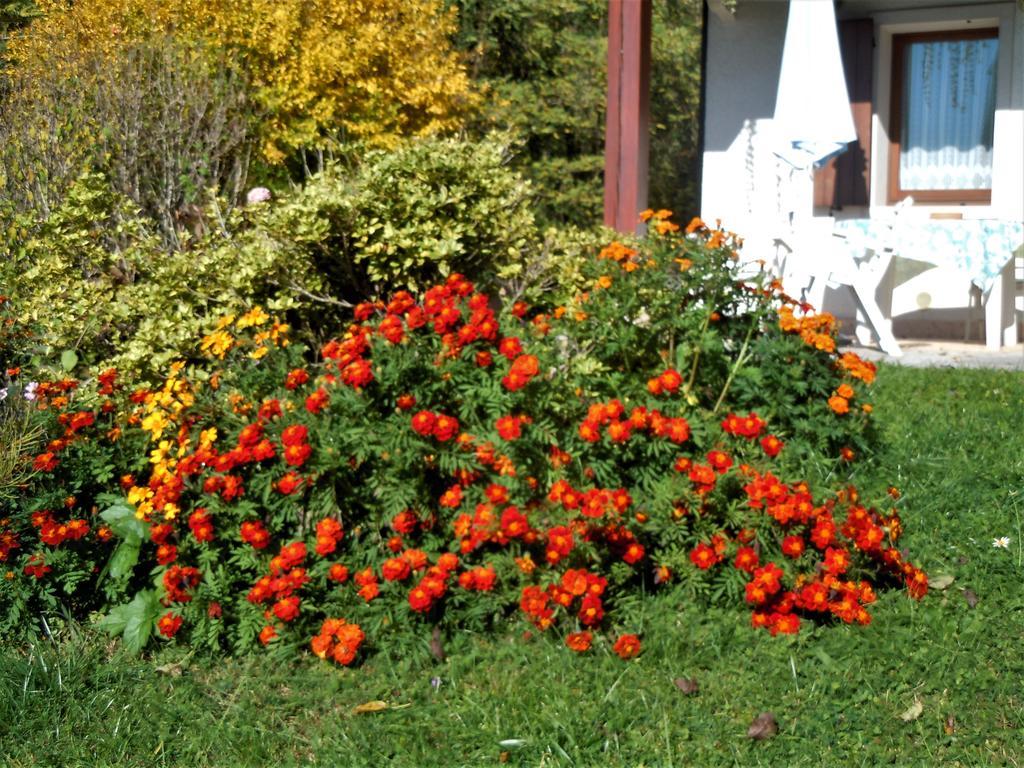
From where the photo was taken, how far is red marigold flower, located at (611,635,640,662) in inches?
125

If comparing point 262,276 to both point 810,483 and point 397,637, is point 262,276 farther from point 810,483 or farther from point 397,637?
point 810,483

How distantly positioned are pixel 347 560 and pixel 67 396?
114cm

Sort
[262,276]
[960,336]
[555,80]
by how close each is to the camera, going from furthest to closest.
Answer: [555,80]
[960,336]
[262,276]

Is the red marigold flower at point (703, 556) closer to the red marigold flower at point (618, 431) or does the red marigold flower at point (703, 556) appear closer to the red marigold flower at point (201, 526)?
the red marigold flower at point (618, 431)

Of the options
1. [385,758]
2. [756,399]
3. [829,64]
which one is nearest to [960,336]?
[829,64]

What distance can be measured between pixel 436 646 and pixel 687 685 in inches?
27.7

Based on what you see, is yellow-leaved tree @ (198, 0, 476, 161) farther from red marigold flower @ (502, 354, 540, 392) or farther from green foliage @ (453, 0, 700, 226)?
red marigold flower @ (502, 354, 540, 392)

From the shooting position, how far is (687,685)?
119 inches

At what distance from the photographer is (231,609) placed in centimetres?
339

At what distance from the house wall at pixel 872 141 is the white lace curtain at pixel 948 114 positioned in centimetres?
24

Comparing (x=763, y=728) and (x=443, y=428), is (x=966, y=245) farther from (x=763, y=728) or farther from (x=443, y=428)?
(x=763, y=728)

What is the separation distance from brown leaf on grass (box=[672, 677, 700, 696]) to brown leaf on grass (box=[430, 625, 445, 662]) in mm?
650

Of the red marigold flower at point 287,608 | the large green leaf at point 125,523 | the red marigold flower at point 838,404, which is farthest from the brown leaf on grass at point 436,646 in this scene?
the red marigold flower at point 838,404

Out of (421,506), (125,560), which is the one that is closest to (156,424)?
(125,560)
